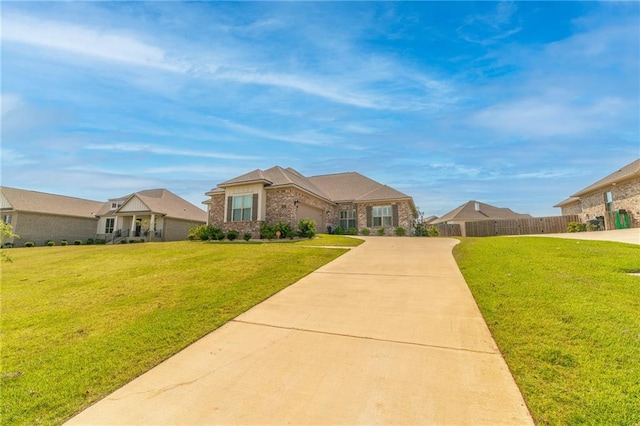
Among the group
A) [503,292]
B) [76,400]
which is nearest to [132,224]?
[76,400]

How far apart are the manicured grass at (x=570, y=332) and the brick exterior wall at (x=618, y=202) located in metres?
15.7

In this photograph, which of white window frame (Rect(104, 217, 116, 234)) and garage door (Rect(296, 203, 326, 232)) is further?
white window frame (Rect(104, 217, 116, 234))

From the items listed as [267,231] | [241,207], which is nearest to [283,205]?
[267,231]

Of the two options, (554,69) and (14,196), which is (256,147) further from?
(14,196)

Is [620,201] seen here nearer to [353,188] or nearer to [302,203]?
[353,188]

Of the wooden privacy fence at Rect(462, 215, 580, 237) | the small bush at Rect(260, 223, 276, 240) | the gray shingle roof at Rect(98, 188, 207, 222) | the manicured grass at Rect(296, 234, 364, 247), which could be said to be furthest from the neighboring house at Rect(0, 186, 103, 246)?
the wooden privacy fence at Rect(462, 215, 580, 237)

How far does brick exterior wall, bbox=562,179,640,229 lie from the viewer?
17706mm

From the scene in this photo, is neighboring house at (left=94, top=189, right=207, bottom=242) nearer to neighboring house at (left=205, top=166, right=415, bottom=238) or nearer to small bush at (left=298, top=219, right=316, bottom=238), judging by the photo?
neighboring house at (left=205, top=166, right=415, bottom=238)

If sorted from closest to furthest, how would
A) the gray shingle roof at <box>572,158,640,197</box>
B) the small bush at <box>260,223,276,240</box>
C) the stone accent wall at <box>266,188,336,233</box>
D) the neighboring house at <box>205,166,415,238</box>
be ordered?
1. the small bush at <box>260,223,276,240</box>
2. the gray shingle roof at <box>572,158,640,197</box>
3. the stone accent wall at <box>266,188,336,233</box>
4. the neighboring house at <box>205,166,415,238</box>

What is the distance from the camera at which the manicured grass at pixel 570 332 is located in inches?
95.9

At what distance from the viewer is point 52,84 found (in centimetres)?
762

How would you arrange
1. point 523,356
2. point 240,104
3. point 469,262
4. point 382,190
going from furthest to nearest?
point 382,190, point 240,104, point 469,262, point 523,356

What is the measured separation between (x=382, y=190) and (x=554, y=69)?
14109mm

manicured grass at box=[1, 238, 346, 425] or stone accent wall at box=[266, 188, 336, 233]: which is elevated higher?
stone accent wall at box=[266, 188, 336, 233]
